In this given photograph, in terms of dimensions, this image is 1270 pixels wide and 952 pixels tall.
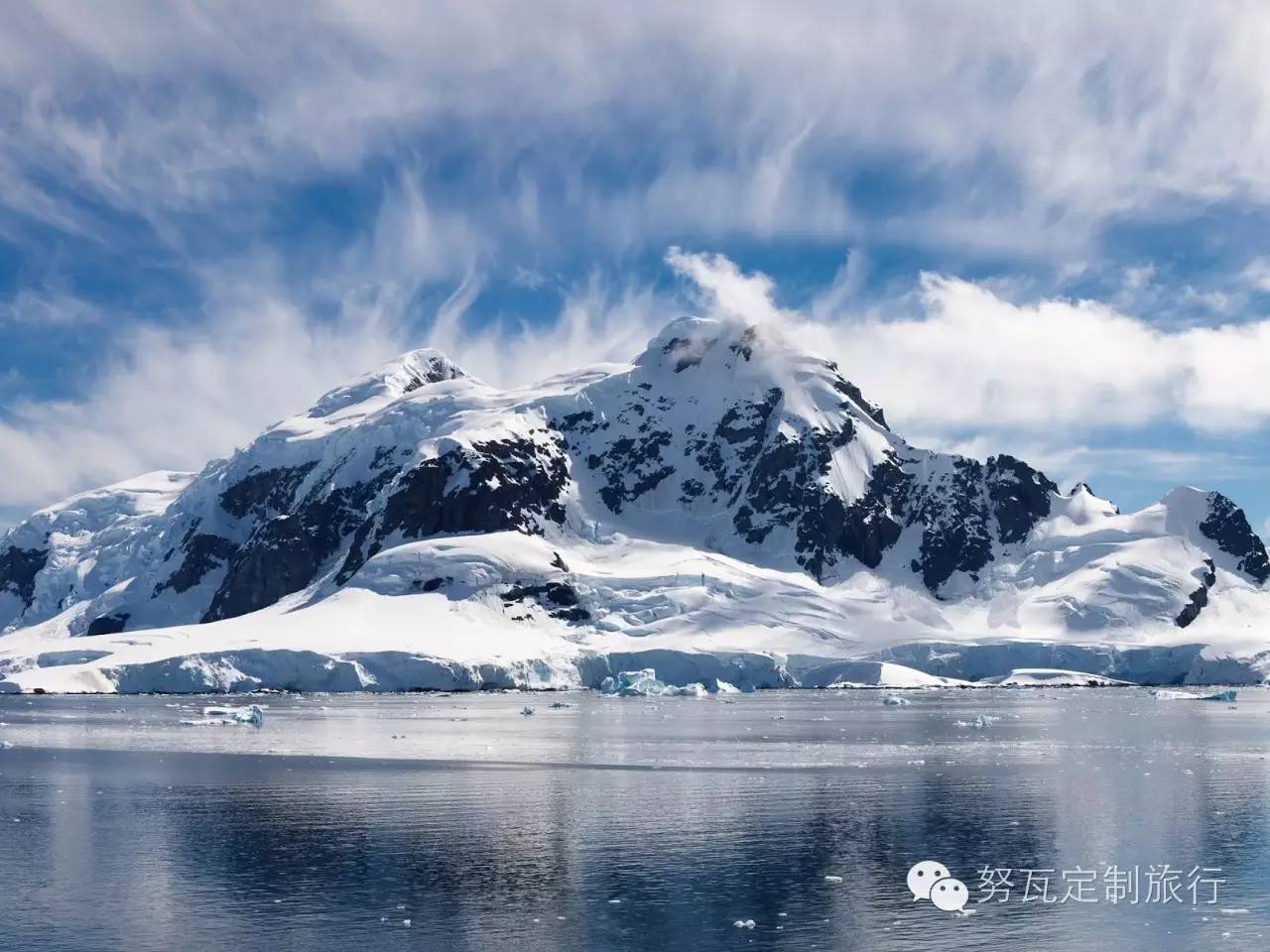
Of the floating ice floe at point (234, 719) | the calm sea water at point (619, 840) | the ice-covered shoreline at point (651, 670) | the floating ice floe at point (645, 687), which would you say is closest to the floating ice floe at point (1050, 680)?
the ice-covered shoreline at point (651, 670)

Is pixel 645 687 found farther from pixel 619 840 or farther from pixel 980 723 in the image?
pixel 619 840

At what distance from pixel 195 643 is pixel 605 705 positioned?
199 ft

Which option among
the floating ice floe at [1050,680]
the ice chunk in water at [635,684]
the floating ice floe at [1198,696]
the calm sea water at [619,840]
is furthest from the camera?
the floating ice floe at [1050,680]

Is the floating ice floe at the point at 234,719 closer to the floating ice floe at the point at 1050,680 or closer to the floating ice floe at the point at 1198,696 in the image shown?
the floating ice floe at the point at 1198,696

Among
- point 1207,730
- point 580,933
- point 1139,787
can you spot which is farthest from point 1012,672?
point 580,933

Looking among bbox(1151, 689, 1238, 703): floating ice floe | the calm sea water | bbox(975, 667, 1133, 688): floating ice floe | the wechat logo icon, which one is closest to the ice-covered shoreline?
bbox(975, 667, 1133, 688): floating ice floe

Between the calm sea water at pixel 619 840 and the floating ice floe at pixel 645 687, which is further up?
the floating ice floe at pixel 645 687

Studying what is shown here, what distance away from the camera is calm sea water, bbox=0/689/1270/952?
92.5 ft

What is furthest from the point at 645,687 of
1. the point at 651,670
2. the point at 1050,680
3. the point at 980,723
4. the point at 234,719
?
the point at 980,723

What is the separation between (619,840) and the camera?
39.1 metres

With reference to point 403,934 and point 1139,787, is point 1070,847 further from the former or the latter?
point 403,934

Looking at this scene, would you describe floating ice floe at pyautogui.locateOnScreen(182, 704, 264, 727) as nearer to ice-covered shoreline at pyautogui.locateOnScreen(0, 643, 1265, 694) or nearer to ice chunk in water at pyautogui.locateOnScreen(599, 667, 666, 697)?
ice-covered shoreline at pyautogui.locateOnScreen(0, 643, 1265, 694)

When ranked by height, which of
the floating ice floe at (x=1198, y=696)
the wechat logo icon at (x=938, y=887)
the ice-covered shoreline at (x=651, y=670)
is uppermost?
the ice-covered shoreline at (x=651, y=670)

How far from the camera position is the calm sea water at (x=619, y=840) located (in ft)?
92.5
